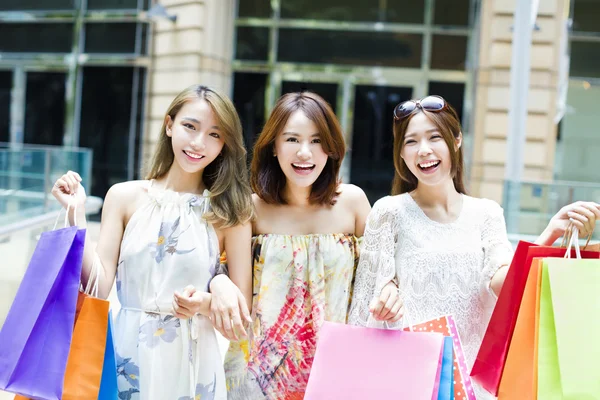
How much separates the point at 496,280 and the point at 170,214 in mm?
1067

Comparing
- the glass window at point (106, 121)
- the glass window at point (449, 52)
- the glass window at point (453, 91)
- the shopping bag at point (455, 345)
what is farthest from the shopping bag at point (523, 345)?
the glass window at point (106, 121)

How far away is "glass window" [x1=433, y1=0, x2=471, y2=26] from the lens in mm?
9734

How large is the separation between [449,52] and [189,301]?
8.76 meters

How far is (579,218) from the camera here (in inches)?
68.3

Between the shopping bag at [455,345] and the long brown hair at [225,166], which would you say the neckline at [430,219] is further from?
the long brown hair at [225,166]

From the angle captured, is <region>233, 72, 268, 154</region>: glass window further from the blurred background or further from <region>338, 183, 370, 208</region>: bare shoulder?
<region>338, 183, 370, 208</region>: bare shoulder

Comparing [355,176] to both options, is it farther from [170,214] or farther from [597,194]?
[170,214]

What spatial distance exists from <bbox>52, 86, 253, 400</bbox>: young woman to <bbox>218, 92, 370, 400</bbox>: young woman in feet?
0.32

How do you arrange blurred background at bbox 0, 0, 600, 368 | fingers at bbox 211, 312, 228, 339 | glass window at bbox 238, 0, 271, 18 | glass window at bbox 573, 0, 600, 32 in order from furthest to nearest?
glass window at bbox 238, 0, 271, 18 < blurred background at bbox 0, 0, 600, 368 < glass window at bbox 573, 0, 600, 32 < fingers at bbox 211, 312, 228, 339

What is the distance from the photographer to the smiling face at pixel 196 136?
204 centimetres

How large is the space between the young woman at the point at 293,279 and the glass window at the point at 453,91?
26.1ft

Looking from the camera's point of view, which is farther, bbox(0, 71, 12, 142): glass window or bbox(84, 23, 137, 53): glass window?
bbox(0, 71, 12, 142): glass window

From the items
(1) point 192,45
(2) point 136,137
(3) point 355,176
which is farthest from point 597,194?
(2) point 136,137

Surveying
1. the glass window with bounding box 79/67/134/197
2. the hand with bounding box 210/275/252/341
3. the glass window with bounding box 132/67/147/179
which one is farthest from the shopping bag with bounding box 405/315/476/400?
the glass window with bounding box 79/67/134/197
